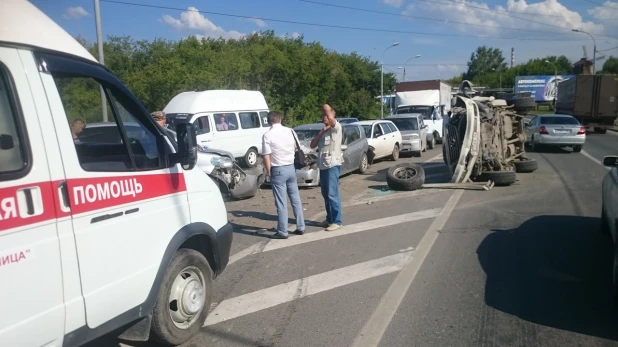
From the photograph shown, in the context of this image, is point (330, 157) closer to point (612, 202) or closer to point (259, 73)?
point (612, 202)

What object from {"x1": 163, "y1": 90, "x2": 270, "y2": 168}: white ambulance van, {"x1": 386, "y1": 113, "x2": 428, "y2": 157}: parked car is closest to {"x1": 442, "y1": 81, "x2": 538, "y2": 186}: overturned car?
{"x1": 386, "y1": 113, "x2": 428, "y2": 157}: parked car

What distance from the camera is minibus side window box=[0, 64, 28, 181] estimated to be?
284 centimetres

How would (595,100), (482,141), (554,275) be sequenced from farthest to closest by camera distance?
(595,100) → (482,141) → (554,275)

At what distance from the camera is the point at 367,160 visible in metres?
16.2

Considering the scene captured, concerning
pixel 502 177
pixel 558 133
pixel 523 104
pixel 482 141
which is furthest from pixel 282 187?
pixel 558 133

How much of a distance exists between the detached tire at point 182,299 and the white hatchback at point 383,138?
12.9m

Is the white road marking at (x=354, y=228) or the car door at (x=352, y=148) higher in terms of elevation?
the car door at (x=352, y=148)

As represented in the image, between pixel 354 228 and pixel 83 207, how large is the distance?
5761 millimetres

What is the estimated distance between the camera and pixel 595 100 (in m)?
33.6

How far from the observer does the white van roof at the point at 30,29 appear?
299 cm

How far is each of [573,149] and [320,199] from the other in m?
15.0

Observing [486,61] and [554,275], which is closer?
[554,275]

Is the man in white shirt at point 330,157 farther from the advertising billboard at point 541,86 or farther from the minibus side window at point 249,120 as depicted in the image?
the advertising billboard at point 541,86

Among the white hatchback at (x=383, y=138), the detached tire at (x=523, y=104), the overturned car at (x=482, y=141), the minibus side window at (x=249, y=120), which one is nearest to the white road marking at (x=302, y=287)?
the overturned car at (x=482, y=141)
